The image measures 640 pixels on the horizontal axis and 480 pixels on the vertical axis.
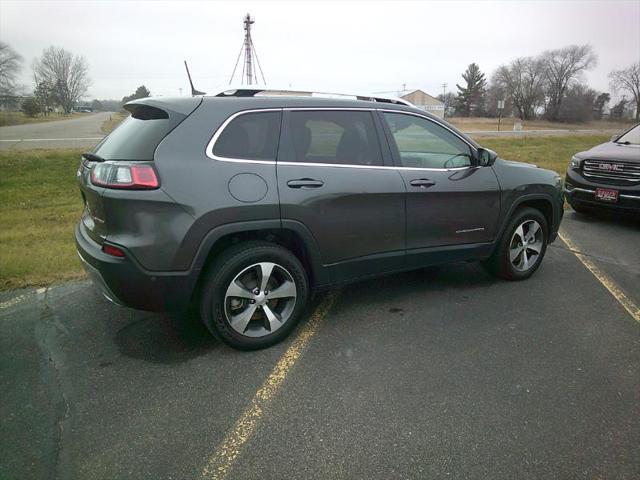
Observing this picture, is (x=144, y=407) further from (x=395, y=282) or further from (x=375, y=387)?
(x=395, y=282)

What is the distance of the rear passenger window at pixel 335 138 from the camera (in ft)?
10.6

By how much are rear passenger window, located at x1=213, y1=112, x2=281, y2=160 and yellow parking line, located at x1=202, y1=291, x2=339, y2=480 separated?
137cm

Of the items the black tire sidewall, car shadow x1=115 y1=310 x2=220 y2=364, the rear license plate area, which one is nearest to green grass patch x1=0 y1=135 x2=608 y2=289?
car shadow x1=115 y1=310 x2=220 y2=364

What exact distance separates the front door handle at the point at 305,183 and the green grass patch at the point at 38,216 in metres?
2.76

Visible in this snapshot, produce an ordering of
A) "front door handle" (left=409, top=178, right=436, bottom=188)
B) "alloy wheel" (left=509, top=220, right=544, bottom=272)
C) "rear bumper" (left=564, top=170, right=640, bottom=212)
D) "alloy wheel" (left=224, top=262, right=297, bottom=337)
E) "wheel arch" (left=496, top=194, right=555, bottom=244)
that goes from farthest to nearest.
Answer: "rear bumper" (left=564, top=170, right=640, bottom=212), "alloy wheel" (left=509, top=220, right=544, bottom=272), "wheel arch" (left=496, top=194, right=555, bottom=244), "front door handle" (left=409, top=178, right=436, bottom=188), "alloy wheel" (left=224, top=262, right=297, bottom=337)

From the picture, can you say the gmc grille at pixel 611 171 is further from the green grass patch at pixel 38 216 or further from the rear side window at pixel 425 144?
the green grass patch at pixel 38 216

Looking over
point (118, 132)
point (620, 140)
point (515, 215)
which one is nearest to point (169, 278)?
point (118, 132)

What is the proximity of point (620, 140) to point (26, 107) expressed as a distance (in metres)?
54.7

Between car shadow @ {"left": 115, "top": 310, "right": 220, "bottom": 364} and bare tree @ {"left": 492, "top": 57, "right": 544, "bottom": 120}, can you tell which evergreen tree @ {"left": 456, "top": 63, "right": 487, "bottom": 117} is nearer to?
bare tree @ {"left": 492, "top": 57, "right": 544, "bottom": 120}

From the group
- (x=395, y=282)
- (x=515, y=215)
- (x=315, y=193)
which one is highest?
(x=315, y=193)

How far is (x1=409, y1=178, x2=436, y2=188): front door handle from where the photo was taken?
3.61 meters

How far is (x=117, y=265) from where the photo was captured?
109 inches

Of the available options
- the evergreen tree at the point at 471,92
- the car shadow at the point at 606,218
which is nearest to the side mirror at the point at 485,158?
the car shadow at the point at 606,218

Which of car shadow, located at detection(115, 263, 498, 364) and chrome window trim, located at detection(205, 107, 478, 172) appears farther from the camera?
car shadow, located at detection(115, 263, 498, 364)
